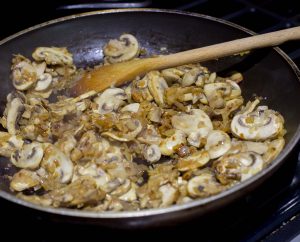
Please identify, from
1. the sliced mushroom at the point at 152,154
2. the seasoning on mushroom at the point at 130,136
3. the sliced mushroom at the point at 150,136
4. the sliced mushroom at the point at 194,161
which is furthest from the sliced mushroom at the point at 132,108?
the sliced mushroom at the point at 194,161

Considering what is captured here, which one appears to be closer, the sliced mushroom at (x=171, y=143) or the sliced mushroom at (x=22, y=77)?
the sliced mushroom at (x=171, y=143)

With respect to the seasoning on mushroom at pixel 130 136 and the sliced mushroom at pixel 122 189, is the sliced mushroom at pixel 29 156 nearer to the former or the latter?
the seasoning on mushroom at pixel 130 136

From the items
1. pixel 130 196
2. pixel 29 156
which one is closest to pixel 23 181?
pixel 29 156

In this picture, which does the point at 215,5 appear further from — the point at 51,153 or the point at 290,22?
the point at 51,153

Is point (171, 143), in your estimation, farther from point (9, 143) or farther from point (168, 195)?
point (9, 143)

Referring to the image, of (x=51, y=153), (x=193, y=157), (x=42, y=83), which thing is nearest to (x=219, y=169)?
(x=193, y=157)

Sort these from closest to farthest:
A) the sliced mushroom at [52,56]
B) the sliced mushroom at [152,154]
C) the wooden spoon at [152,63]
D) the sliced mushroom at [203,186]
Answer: the sliced mushroom at [203,186] → the sliced mushroom at [152,154] → the wooden spoon at [152,63] → the sliced mushroom at [52,56]

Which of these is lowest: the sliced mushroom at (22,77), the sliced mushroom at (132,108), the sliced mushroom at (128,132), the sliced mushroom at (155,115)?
the sliced mushroom at (128,132)
